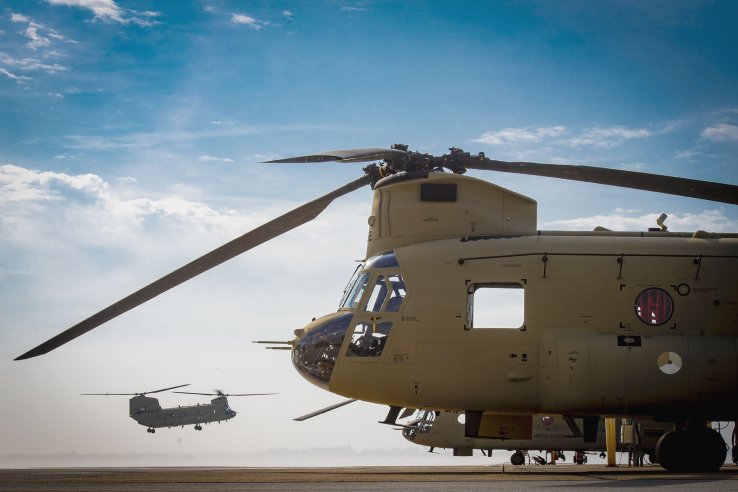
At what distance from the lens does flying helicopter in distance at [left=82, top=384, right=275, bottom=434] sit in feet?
A: 217

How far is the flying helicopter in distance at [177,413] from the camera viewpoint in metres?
66.0

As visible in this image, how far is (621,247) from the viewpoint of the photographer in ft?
50.1

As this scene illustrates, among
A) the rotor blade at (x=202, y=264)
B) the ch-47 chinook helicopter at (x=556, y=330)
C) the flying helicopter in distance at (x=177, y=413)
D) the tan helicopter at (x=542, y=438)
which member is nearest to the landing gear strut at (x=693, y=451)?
the ch-47 chinook helicopter at (x=556, y=330)

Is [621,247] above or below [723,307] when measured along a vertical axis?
above

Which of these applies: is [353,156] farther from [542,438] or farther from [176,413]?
[176,413]

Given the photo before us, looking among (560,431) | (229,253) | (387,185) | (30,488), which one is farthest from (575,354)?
(560,431)

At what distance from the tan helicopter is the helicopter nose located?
11.8m

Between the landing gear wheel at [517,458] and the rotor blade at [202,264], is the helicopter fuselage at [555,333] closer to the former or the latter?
the rotor blade at [202,264]

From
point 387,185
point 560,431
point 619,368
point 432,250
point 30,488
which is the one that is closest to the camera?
point 30,488

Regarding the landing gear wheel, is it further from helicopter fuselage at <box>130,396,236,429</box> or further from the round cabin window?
helicopter fuselage at <box>130,396,236,429</box>

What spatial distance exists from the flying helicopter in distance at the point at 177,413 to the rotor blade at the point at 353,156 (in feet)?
173

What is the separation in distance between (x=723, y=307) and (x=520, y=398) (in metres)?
3.82

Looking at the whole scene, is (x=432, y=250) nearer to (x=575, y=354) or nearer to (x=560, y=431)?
(x=575, y=354)

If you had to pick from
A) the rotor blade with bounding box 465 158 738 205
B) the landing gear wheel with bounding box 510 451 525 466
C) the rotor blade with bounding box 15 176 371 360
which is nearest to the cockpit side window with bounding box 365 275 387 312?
the rotor blade with bounding box 15 176 371 360
